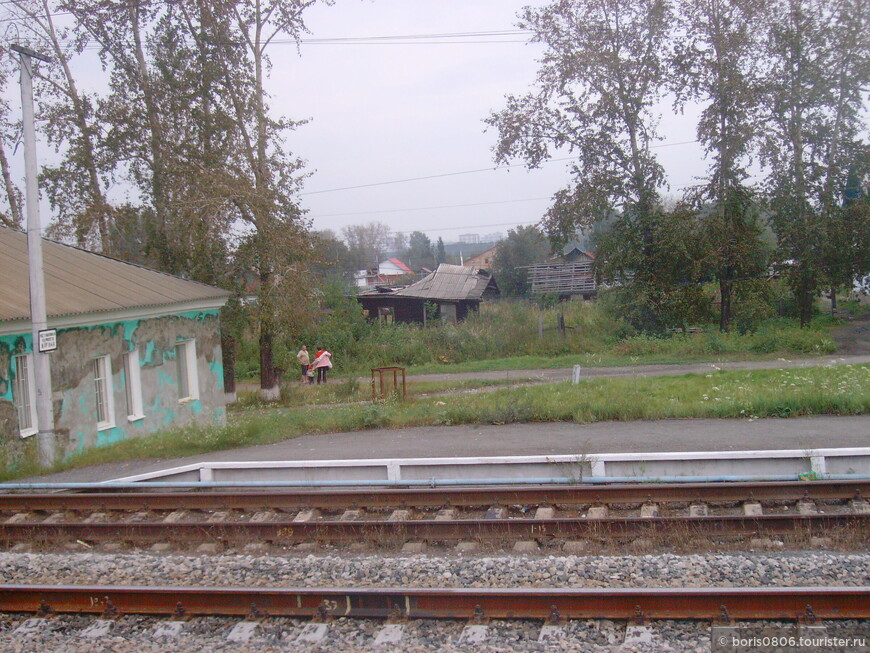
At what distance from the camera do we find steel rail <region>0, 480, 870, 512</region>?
306 inches

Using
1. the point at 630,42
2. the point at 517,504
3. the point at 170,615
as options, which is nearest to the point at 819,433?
the point at 517,504

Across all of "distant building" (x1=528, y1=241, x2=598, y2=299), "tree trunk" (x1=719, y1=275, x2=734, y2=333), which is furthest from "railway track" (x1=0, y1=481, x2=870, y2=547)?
"distant building" (x1=528, y1=241, x2=598, y2=299)

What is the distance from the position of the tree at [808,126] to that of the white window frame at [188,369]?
24.3 meters

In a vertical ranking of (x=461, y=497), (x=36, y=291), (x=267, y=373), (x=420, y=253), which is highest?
(x=420, y=253)

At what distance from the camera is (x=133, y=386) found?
53.1 ft

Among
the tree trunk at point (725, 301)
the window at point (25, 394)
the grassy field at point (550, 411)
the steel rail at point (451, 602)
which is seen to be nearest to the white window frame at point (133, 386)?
the grassy field at point (550, 411)

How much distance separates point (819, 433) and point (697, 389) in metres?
5.21

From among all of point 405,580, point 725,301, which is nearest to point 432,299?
point 725,301

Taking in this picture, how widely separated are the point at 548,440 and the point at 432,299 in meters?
30.3

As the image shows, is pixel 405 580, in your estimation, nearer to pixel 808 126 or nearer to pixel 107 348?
pixel 107 348

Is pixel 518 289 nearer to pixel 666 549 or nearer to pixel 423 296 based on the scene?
pixel 423 296

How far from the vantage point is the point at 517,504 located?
317 inches

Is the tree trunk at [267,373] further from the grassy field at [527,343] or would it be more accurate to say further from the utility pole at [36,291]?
the utility pole at [36,291]

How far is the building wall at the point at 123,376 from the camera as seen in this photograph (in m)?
13.6
